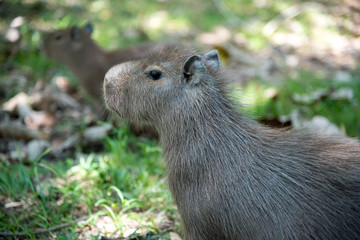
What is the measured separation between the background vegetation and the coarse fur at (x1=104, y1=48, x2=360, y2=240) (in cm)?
43

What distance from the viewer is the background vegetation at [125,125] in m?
3.10

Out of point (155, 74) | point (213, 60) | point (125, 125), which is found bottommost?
point (125, 125)

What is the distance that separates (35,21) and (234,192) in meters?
5.45

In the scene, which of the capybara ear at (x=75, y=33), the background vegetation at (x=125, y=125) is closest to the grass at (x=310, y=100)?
the background vegetation at (x=125, y=125)

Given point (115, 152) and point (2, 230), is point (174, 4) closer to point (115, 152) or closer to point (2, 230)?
point (115, 152)

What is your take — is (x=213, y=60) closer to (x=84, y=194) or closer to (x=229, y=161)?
(x=229, y=161)

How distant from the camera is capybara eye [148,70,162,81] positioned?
9.21 feet

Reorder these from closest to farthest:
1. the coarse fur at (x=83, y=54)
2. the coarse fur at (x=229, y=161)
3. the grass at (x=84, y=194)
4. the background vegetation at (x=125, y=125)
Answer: the coarse fur at (x=229, y=161), the grass at (x=84, y=194), the background vegetation at (x=125, y=125), the coarse fur at (x=83, y=54)

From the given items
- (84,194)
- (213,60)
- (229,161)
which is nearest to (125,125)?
(84,194)

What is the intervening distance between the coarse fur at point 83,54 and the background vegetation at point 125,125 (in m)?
0.28

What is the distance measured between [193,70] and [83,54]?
12.6 ft

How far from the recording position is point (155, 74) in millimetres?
2814

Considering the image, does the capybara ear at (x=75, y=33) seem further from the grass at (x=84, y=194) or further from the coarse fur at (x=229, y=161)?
the coarse fur at (x=229, y=161)

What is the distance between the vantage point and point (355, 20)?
7285mm
